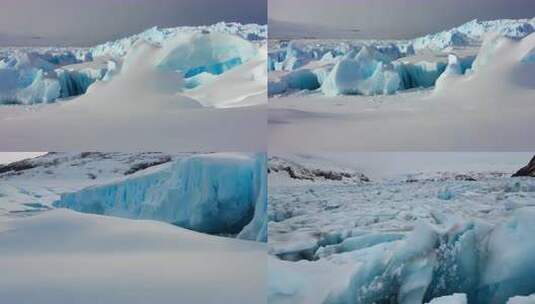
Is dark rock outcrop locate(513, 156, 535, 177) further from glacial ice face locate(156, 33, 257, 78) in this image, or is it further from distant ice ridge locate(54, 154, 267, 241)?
glacial ice face locate(156, 33, 257, 78)

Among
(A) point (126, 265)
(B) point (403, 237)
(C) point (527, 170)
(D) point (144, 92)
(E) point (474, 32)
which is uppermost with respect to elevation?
(E) point (474, 32)

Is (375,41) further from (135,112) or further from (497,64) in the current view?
(135,112)

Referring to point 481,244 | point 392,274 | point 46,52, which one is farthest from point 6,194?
point 481,244

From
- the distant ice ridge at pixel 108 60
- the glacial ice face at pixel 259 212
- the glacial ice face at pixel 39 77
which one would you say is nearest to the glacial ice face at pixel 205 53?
the distant ice ridge at pixel 108 60

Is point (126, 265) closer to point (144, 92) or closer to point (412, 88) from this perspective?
point (144, 92)

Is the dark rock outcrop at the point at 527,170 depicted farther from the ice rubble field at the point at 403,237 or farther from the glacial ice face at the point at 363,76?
the glacial ice face at the point at 363,76

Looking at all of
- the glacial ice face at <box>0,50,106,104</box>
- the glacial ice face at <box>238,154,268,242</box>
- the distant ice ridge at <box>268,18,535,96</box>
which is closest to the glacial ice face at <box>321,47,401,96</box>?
the distant ice ridge at <box>268,18,535,96</box>

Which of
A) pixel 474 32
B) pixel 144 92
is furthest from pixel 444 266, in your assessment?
pixel 144 92
